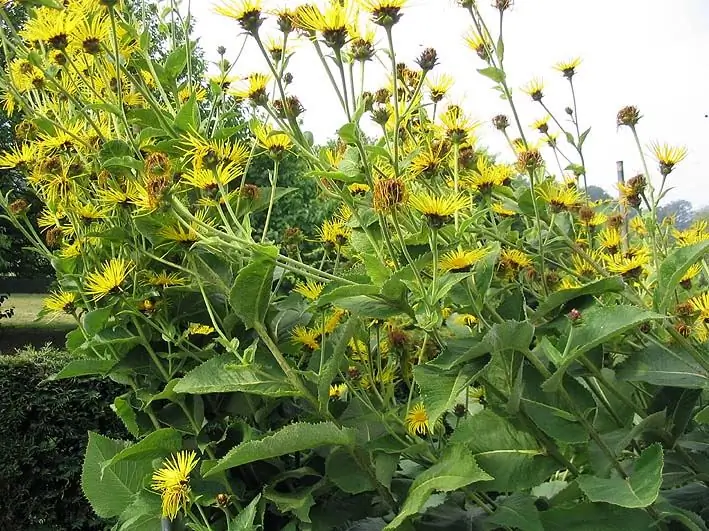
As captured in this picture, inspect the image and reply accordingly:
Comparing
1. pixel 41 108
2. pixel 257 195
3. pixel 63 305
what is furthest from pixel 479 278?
pixel 41 108

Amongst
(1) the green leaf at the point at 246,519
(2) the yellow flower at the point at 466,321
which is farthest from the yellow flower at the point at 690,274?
(1) the green leaf at the point at 246,519

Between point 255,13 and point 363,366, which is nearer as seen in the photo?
point 255,13

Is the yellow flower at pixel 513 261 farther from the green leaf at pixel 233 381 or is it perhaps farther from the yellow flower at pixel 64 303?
the yellow flower at pixel 64 303

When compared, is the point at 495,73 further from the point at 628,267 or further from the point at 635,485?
the point at 635,485

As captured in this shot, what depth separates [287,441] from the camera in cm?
111

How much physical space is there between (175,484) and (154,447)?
0.43 ft

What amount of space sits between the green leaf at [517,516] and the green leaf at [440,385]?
0.21 meters

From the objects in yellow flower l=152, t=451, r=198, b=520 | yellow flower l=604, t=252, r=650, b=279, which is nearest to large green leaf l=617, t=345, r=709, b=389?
yellow flower l=604, t=252, r=650, b=279

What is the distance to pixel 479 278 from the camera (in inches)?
45.1

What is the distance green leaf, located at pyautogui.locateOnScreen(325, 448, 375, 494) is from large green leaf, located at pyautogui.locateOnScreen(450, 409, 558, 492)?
0.60ft

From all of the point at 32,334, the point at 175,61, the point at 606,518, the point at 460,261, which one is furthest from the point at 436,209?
the point at 32,334

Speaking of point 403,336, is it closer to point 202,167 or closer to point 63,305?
point 202,167

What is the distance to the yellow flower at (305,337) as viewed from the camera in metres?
1.36

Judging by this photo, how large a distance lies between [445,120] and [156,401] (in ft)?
2.75
